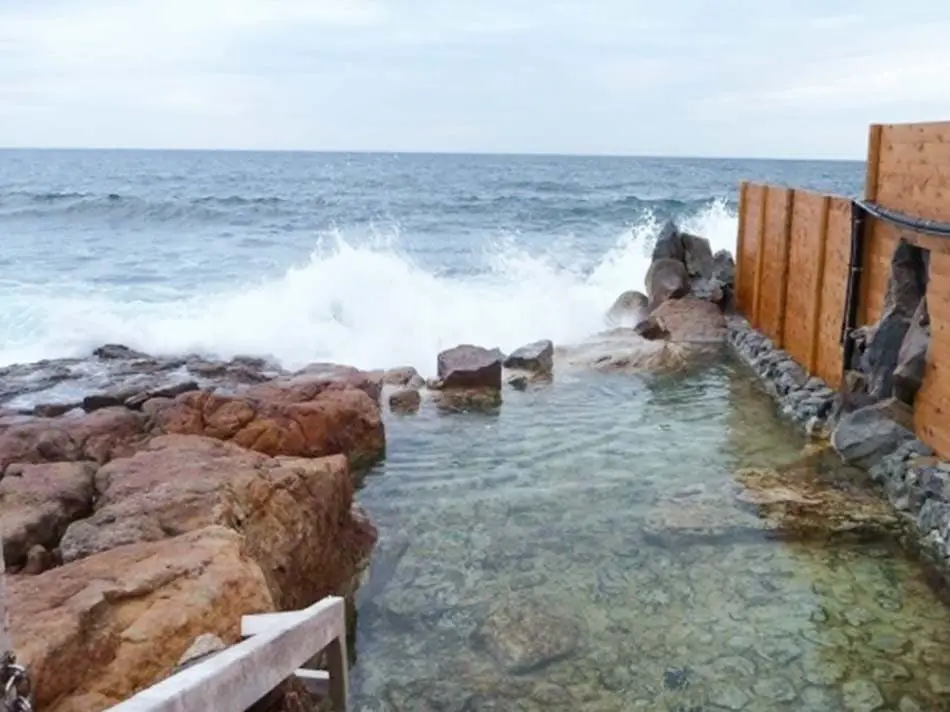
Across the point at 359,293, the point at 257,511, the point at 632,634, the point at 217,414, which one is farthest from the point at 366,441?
the point at 359,293

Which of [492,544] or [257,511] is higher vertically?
[257,511]

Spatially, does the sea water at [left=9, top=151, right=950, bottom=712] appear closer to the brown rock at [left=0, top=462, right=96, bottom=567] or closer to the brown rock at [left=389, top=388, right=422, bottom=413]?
the brown rock at [left=389, top=388, right=422, bottom=413]

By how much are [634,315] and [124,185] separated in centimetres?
4364

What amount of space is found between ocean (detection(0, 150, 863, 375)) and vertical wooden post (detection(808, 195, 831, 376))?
5.67 m

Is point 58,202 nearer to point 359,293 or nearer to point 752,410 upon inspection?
point 359,293

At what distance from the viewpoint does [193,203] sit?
41.5 meters

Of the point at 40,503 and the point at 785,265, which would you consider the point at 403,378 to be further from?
the point at 40,503

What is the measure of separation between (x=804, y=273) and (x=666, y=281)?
5314mm

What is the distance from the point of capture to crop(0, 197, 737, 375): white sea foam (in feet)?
47.8

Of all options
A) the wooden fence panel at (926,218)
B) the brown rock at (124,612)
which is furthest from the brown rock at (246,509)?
the wooden fence panel at (926,218)

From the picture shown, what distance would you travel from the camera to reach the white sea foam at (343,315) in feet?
47.8

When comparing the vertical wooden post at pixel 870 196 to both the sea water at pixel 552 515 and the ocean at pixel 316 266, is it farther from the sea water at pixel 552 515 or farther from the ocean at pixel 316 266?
the ocean at pixel 316 266

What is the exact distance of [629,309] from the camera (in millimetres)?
17516

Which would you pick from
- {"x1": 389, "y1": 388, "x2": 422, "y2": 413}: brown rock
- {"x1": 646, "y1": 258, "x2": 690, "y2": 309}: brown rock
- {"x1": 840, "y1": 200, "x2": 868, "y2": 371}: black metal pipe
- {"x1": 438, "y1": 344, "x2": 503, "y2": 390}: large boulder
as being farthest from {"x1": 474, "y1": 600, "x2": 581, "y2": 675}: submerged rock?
{"x1": 646, "y1": 258, "x2": 690, "y2": 309}: brown rock
